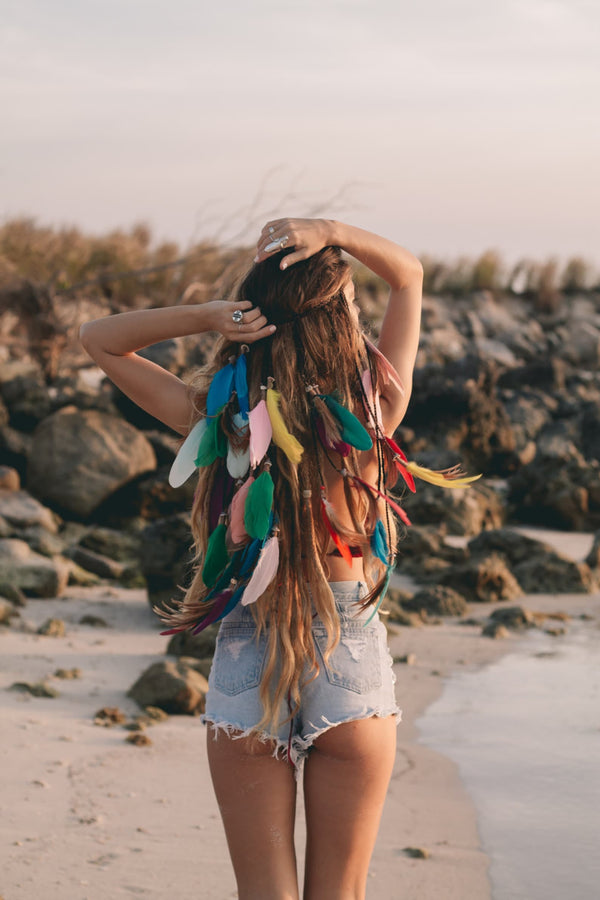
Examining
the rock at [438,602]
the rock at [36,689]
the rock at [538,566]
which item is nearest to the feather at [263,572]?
the rock at [36,689]

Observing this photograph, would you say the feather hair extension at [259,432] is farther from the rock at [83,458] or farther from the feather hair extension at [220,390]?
the rock at [83,458]

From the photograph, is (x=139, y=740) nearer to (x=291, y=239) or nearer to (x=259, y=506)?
(x=259, y=506)

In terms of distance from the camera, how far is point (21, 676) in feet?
18.6

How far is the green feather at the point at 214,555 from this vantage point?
8.18 feet

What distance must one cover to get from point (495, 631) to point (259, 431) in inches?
215

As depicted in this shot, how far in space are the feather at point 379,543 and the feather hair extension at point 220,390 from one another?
1.55ft

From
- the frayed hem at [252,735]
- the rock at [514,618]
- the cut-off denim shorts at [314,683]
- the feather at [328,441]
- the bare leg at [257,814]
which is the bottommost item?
the rock at [514,618]

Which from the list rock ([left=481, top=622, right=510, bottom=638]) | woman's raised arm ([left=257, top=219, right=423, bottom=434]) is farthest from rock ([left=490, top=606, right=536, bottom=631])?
woman's raised arm ([left=257, top=219, right=423, bottom=434])

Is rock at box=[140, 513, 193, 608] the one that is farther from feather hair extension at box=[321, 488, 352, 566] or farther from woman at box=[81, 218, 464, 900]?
feather hair extension at box=[321, 488, 352, 566]

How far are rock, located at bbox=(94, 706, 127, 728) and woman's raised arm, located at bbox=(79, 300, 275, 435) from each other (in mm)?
2747

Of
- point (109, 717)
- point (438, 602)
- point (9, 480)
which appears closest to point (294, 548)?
point (109, 717)

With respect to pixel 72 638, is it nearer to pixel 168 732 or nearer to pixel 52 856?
pixel 168 732

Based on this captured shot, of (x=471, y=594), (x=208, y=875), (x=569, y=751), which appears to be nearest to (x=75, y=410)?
(x=471, y=594)

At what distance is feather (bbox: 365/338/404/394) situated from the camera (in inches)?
99.9
